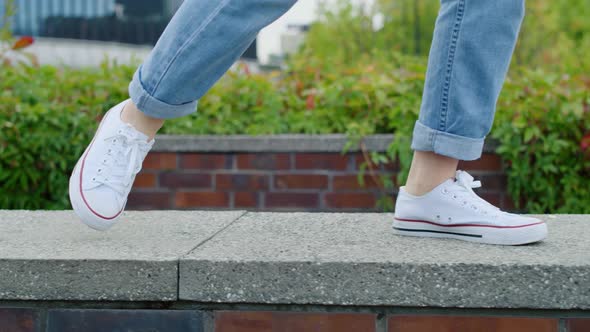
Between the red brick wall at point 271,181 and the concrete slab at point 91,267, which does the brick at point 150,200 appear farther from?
the concrete slab at point 91,267

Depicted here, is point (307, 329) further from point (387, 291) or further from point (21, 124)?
point (21, 124)

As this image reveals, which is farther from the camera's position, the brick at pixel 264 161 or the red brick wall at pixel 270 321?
the brick at pixel 264 161

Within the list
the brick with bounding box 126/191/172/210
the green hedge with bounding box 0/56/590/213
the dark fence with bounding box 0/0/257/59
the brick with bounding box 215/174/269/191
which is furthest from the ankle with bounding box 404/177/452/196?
the dark fence with bounding box 0/0/257/59

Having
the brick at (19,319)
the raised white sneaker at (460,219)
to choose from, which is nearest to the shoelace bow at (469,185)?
the raised white sneaker at (460,219)

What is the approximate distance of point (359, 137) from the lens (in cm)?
297

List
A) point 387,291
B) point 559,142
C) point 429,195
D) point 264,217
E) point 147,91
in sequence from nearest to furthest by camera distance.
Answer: point 387,291
point 147,91
point 429,195
point 264,217
point 559,142

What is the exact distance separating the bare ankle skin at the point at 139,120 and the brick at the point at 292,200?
141 centimetres

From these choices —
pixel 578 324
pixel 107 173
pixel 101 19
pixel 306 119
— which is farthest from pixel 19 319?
pixel 101 19

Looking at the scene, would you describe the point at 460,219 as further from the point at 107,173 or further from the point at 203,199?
the point at 203,199

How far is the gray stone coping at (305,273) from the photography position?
1339mm

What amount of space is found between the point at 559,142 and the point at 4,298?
2.18 m

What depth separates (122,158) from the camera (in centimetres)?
167

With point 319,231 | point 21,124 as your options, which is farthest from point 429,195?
point 21,124

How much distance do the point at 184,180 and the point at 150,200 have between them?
184 millimetres
